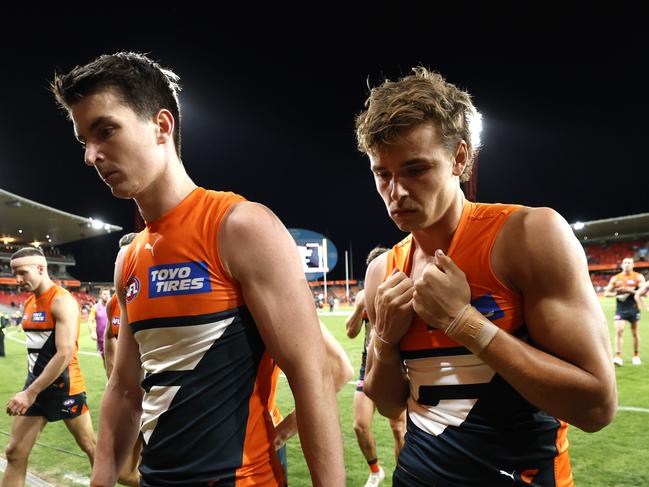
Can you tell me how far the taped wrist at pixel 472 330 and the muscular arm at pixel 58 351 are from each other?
394cm

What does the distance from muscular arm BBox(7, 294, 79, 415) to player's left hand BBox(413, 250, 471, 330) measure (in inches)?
152

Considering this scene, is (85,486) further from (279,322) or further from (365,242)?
(365,242)

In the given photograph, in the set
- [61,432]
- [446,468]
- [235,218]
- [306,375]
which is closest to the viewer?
[306,375]

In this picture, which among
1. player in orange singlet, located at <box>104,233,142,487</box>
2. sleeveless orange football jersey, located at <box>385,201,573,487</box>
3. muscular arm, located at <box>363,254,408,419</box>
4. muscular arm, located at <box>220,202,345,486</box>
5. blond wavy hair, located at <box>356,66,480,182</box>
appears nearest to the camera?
muscular arm, located at <box>220,202,345,486</box>

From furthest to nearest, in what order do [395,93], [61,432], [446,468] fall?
1. [61,432]
2. [395,93]
3. [446,468]

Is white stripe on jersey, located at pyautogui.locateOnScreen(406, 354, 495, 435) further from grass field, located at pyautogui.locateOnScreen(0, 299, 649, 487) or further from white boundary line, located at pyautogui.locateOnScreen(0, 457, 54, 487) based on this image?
white boundary line, located at pyautogui.locateOnScreen(0, 457, 54, 487)

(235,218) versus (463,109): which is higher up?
(463,109)

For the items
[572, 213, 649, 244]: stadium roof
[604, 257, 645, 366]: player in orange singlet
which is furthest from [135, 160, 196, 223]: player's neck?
[572, 213, 649, 244]: stadium roof

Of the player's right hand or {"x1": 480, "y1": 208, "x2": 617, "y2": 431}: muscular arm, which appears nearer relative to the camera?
{"x1": 480, "y1": 208, "x2": 617, "y2": 431}: muscular arm

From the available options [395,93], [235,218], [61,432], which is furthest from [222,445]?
[61,432]

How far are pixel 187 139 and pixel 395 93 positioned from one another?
51.1 m

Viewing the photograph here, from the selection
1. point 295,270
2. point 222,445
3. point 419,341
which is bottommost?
point 222,445

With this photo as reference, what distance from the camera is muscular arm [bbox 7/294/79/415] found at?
418cm

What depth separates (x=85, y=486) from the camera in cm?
491
